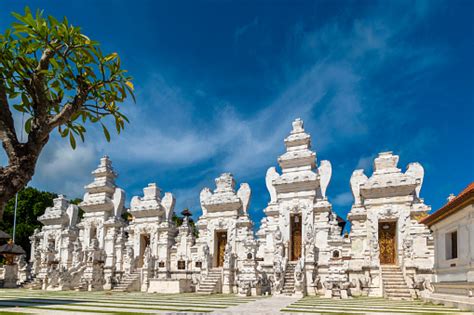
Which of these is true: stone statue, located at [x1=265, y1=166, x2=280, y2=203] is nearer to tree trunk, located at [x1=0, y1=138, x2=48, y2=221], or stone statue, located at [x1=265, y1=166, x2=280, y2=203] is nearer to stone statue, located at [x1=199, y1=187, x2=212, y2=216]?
stone statue, located at [x1=199, y1=187, x2=212, y2=216]

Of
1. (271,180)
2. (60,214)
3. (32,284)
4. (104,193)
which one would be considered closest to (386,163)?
(271,180)

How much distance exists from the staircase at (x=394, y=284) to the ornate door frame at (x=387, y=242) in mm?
1380

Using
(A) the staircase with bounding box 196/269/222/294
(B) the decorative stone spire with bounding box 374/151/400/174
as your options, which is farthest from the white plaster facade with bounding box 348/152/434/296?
(A) the staircase with bounding box 196/269/222/294

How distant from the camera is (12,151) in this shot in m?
8.53

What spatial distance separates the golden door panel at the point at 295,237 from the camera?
26.5 meters

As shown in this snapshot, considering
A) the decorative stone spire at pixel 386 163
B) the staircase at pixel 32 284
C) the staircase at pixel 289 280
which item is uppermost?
the decorative stone spire at pixel 386 163

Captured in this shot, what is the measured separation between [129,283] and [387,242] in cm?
1691

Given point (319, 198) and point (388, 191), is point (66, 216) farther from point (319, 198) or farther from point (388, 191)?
point (388, 191)

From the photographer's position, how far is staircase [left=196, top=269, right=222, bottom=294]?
81.3 ft

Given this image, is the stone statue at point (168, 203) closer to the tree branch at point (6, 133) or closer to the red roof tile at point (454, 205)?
the red roof tile at point (454, 205)

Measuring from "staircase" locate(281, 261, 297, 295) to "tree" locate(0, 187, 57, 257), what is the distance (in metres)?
33.1

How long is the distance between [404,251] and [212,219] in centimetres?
1311

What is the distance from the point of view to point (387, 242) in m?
24.8

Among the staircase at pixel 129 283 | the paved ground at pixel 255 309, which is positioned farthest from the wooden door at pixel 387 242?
the staircase at pixel 129 283
